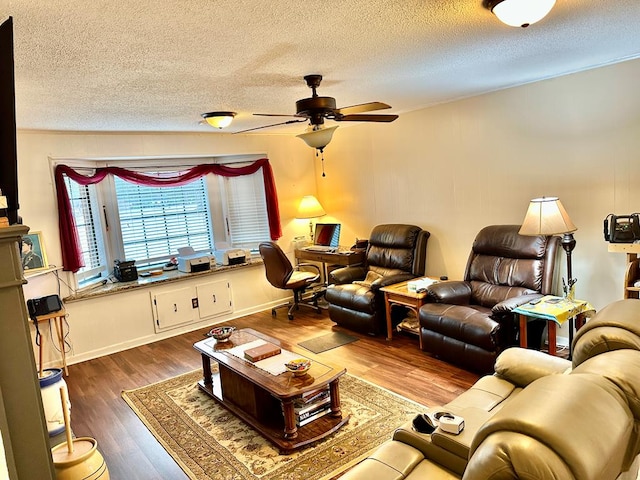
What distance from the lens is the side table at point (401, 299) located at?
404 centimetres

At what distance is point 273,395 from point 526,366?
1.48 metres

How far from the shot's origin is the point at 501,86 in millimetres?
3898

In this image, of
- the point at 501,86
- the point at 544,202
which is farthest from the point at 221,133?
the point at 544,202

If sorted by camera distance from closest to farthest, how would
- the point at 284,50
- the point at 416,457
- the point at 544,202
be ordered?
the point at 416,457
the point at 284,50
the point at 544,202

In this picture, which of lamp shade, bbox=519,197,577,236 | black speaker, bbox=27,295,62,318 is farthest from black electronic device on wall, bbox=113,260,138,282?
lamp shade, bbox=519,197,577,236

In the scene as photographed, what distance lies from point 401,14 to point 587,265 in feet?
9.44

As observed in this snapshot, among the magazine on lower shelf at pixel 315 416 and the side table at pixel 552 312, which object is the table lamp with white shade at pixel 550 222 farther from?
the magazine on lower shelf at pixel 315 416

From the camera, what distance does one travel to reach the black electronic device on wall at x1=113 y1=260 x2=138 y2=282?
4.92 m

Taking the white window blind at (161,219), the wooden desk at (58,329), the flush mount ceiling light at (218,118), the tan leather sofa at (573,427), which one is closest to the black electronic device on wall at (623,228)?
the tan leather sofa at (573,427)

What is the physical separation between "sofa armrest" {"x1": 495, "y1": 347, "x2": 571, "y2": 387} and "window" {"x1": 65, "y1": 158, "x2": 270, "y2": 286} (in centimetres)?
412

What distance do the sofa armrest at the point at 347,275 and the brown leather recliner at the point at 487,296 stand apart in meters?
1.33

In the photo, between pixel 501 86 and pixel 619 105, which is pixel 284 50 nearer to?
pixel 501 86

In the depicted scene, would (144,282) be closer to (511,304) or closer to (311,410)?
(311,410)

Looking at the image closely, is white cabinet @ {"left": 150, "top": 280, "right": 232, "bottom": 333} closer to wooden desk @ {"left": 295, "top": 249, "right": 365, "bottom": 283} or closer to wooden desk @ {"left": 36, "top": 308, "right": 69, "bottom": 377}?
wooden desk @ {"left": 36, "top": 308, "right": 69, "bottom": 377}
